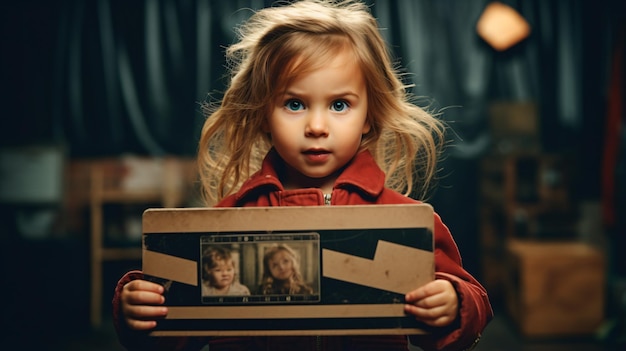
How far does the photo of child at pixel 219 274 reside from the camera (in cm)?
81

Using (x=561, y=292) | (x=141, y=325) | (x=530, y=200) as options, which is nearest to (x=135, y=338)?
(x=141, y=325)

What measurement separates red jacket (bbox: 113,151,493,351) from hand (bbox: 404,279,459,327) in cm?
3

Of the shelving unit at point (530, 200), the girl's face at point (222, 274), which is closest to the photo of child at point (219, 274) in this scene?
the girl's face at point (222, 274)

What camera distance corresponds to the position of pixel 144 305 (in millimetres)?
842

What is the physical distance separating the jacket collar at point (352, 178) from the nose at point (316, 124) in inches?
3.6

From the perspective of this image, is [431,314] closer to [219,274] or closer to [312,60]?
[219,274]

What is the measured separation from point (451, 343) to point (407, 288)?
0.37ft

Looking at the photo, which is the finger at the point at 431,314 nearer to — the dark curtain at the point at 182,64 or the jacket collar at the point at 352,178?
the jacket collar at the point at 352,178

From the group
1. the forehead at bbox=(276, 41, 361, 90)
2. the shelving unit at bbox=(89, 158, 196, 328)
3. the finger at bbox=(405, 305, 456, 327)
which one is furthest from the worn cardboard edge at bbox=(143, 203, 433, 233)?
the shelving unit at bbox=(89, 158, 196, 328)

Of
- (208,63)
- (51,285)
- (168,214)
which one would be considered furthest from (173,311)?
(208,63)

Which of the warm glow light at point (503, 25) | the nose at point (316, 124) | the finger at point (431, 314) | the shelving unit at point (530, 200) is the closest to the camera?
the finger at point (431, 314)

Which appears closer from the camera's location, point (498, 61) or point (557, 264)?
point (557, 264)

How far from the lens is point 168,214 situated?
826 millimetres

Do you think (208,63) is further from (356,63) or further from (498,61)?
(356,63)
